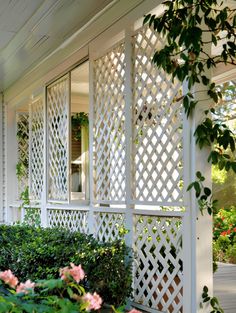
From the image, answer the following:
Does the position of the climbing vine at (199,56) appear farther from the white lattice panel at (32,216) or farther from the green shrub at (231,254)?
the white lattice panel at (32,216)

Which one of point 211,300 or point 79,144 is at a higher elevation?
point 79,144

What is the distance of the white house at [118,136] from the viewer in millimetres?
3861

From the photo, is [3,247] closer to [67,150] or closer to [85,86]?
[67,150]

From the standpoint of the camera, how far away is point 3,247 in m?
5.30

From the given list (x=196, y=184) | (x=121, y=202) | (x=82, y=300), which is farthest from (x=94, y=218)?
(x=82, y=300)

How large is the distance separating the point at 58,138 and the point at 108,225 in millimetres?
1991

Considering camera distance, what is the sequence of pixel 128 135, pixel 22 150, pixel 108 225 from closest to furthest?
pixel 128 135, pixel 108 225, pixel 22 150

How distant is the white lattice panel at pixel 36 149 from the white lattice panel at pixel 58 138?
0.75m

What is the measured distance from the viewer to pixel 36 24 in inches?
211

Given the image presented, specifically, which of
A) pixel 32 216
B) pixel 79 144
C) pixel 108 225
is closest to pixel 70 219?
pixel 108 225

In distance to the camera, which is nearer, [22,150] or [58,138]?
[58,138]

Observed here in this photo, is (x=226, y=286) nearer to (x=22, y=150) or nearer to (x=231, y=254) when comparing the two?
(x=231, y=254)

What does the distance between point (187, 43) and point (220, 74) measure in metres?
3.34

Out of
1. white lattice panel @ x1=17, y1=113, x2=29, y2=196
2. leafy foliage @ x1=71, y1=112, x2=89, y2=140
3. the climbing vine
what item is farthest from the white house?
white lattice panel @ x1=17, y1=113, x2=29, y2=196
